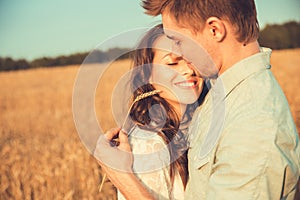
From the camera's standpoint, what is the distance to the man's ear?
1567 millimetres

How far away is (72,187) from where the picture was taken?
12.8 feet

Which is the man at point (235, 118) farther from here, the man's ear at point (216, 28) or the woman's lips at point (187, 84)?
the woman's lips at point (187, 84)

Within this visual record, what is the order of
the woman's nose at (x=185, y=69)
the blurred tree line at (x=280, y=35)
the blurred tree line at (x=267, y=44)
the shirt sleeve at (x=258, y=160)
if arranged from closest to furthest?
the shirt sleeve at (x=258, y=160)
the woman's nose at (x=185, y=69)
the blurred tree line at (x=267, y=44)
the blurred tree line at (x=280, y=35)

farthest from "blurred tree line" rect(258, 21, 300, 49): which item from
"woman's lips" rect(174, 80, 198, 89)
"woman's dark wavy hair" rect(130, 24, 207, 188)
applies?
"woman's lips" rect(174, 80, 198, 89)

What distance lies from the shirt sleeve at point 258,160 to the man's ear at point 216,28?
0.34 metres

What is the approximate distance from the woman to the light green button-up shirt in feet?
1.18

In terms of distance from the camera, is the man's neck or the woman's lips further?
the woman's lips

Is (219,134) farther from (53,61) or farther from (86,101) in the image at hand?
(53,61)

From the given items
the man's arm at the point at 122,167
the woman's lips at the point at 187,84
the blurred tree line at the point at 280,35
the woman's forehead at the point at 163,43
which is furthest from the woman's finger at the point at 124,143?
the blurred tree line at the point at 280,35

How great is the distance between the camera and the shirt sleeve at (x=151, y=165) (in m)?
1.86

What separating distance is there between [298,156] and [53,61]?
40.4 meters

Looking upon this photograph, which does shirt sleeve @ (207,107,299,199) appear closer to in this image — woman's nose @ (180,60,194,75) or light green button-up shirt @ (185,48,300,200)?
light green button-up shirt @ (185,48,300,200)

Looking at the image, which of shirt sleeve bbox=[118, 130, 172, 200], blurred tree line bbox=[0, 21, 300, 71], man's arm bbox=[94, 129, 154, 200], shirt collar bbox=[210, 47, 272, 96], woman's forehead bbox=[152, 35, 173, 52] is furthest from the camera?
blurred tree line bbox=[0, 21, 300, 71]

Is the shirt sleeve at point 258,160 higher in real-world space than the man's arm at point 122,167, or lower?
higher
